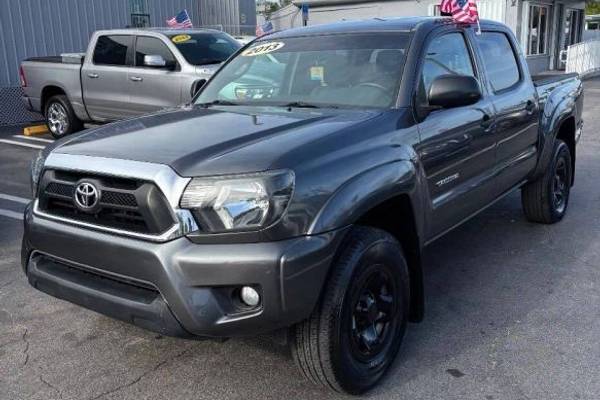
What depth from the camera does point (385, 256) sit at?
9.87ft

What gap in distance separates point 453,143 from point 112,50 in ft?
24.7

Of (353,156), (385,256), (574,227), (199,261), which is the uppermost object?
(353,156)

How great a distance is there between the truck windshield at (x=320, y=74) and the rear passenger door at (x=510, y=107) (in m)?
1.07

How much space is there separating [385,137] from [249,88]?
1.31m

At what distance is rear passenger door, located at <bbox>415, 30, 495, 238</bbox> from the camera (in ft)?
11.7

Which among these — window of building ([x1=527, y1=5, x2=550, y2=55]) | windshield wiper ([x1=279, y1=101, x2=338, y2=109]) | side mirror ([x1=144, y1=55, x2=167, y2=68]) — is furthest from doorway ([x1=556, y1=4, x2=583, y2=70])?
windshield wiper ([x1=279, y1=101, x2=338, y2=109])

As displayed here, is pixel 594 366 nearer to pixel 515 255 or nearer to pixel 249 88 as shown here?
pixel 515 255

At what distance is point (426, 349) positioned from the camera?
3443 mm

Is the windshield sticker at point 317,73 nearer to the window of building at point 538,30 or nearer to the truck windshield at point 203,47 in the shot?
the truck windshield at point 203,47

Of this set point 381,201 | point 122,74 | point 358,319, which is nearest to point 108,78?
point 122,74

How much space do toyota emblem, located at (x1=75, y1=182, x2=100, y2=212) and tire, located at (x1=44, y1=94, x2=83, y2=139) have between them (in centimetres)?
816

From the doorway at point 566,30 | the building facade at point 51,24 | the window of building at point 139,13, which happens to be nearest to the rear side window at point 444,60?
the building facade at point 51,24

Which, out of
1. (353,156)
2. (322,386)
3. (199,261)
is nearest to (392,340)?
(322,386)

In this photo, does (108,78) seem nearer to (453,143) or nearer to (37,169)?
(37,169)
